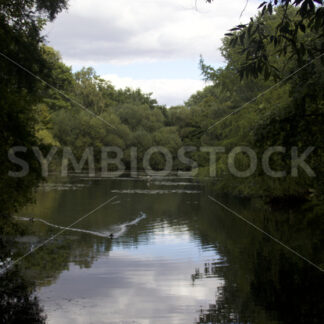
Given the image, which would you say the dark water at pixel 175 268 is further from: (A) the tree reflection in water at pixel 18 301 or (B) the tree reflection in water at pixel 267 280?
(A) the tree reflection in water at pixel 18 301

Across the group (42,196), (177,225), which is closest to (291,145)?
(177,225)

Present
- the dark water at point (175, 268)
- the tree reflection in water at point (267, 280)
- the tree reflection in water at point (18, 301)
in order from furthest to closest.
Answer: the dark water at point (175, 268) → the tree reflection in water at point (267, 280) → the tree reflection in water at point (18, 301)

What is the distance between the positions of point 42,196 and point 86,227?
37.7ft

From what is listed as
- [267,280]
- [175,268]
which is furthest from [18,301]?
[267,280]

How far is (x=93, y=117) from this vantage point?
66625 millimetres

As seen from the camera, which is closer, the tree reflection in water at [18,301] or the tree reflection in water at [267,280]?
the tree reflection in water at [18,301]

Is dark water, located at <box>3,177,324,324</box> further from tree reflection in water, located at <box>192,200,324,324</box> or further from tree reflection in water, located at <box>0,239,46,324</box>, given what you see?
tree reflection in water, located at <box>0,239,46,324</box>

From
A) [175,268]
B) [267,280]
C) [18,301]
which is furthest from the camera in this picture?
[175,268]

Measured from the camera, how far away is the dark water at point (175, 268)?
25.7 feet

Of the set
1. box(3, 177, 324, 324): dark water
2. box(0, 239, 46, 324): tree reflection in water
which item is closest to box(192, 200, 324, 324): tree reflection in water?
box(3, 177, 324, 324): dark water

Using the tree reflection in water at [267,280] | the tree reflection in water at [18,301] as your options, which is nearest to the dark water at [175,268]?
the tree reflection in water at [267,280]

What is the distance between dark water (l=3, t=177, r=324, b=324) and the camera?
25.7 ft

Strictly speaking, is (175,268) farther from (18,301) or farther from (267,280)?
(18,301)

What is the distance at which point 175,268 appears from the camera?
10992mm
